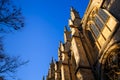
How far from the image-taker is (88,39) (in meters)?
13.2

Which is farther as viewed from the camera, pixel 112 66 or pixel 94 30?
pixel 94 30

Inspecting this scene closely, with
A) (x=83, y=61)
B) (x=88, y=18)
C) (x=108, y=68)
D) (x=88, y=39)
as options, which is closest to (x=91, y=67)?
(x=83, y=61)

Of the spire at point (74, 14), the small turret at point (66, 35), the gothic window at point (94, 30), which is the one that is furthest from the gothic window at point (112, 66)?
the small turret at point (66, 35)

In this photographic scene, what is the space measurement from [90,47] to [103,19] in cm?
235

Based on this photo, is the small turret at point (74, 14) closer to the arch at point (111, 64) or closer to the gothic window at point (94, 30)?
the gothic window at point (94, 30)

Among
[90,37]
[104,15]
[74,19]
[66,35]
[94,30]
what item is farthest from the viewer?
[66,35]

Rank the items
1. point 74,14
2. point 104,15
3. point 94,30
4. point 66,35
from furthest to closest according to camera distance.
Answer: point 66,35, point 74,14, point 94,30, point 104,15

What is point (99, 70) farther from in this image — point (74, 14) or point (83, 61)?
point (74, 14)

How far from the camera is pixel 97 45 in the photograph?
1148 centimetres

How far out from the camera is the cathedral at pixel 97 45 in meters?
9.08

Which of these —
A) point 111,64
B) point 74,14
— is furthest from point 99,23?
point 74,14

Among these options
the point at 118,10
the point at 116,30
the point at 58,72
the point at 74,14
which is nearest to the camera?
the point at 116,30

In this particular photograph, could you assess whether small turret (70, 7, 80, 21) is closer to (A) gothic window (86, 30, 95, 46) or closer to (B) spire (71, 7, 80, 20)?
(B) spire (71, 7, 80, 20)

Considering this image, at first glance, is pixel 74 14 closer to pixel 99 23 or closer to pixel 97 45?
pixel 99 23
